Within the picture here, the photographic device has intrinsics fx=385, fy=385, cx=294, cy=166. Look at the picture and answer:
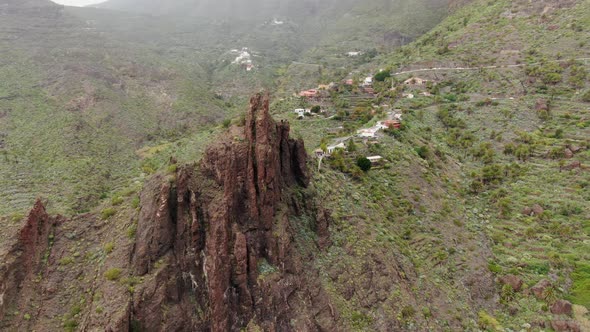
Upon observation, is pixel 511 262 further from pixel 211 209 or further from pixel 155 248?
pixel 155 248

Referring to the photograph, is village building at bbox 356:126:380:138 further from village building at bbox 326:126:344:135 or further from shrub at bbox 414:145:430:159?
shrub at bbox 414:145:430:159

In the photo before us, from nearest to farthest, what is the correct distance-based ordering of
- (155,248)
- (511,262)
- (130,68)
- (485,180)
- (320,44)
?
(155,248), (511,262), (485,180), (130,68), (320,44)

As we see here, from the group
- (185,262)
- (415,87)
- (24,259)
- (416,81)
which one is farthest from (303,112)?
(24,259)

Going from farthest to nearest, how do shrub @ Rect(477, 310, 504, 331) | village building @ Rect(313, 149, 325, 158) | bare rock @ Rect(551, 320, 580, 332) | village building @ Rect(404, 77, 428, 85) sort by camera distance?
village building @ Rect(404, 77, 428, 85)
village building @ Rect(313, 149, 325, 158)
shrub @ Rect(477, 310, 504, 331)
bare rock @ Rect(551, 320, 580, 332)

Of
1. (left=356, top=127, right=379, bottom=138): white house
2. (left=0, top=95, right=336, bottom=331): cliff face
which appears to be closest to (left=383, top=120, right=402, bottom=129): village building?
(left=356, top=127, right=379, bottom=138): white house

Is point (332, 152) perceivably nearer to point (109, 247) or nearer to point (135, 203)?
point (135, 203)

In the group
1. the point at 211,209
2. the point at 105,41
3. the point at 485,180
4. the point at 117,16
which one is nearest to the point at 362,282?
the point at 211,209
